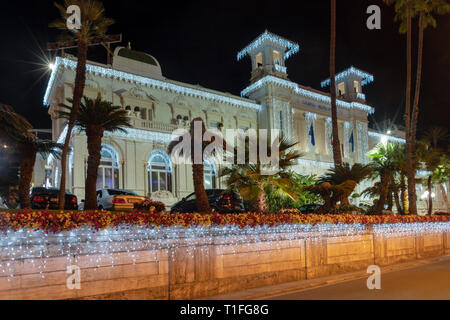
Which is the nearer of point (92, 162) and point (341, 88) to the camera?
point (92, 162)

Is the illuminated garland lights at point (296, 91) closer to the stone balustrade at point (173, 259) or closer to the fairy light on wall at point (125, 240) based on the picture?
the stone balustrade at point (173, 259)

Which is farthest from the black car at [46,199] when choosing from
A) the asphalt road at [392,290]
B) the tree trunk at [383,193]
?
the tree trunk at [383,193]

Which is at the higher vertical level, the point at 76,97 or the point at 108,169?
the point at 76,97

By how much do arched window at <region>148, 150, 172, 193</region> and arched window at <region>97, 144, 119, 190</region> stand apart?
2569 millimetres

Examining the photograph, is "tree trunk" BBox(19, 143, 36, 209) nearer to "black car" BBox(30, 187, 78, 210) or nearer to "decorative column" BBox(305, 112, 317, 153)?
"black car" BBox(30, 187, 78, 210)

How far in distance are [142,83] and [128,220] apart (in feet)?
79.2

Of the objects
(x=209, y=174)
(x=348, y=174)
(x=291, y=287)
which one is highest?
(x=209, y=174)

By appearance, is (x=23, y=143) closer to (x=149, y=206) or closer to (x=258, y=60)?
(x=149, y=206)

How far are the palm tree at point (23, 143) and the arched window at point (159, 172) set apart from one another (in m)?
13.6

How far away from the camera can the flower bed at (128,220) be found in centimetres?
630

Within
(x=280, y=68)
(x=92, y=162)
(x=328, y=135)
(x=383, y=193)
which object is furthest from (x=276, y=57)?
Result: (x=92, y=162)

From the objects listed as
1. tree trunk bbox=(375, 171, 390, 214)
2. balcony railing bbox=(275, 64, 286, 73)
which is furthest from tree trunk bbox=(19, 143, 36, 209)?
balcony railing bbox=(275, 64, 286, 73)

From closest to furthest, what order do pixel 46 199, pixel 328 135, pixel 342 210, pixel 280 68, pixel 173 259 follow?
1. pixel 173 259
2. pixel 342 210
3. pixel 46 199
4. pixel 280 68
5. pixel 328 135

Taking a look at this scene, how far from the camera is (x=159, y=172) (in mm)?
30125
